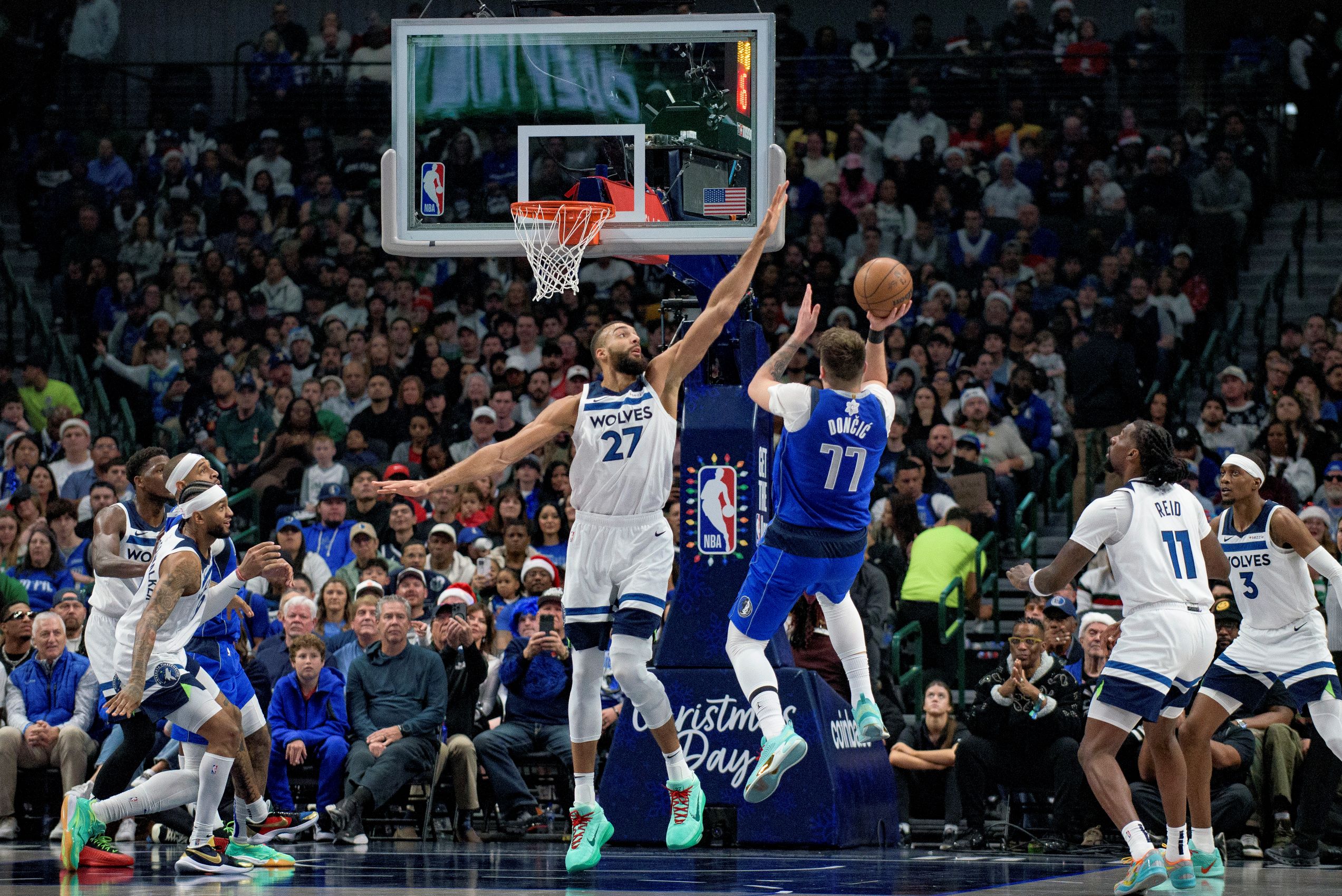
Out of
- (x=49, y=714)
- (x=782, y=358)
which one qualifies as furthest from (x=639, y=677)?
(x=49, y=714)

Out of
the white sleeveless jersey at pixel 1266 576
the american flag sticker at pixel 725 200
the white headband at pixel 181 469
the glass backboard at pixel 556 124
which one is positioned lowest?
the white sleeveless jersey at pixel 1266 576

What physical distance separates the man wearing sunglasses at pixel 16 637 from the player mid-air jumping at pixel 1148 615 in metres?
8.67

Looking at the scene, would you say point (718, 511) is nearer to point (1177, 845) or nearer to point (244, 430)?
point (1177, 845)

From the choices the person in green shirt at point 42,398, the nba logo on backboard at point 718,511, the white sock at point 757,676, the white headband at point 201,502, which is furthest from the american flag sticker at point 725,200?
the person in green shirt at point 42,398

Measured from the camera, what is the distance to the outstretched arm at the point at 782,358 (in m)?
9.24

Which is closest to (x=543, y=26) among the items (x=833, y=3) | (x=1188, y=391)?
(x=1188, y=391)

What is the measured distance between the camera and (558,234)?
1070 cm

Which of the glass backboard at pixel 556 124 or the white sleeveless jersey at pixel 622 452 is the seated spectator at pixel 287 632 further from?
the white sleeveless jersey at pixel 622 452

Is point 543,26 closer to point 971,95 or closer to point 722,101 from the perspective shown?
point 722,101

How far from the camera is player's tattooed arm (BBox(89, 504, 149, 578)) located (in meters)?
11.1

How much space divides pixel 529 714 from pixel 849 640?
185 inches

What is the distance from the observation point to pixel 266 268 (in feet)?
71.1

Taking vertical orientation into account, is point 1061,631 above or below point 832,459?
below

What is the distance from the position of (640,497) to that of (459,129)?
2.94 metres
